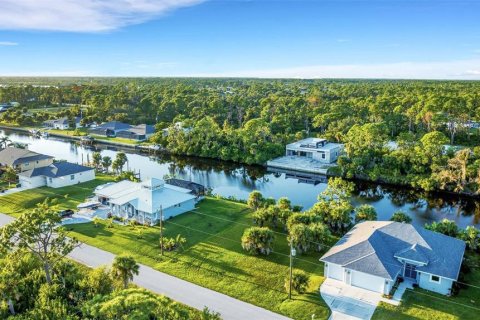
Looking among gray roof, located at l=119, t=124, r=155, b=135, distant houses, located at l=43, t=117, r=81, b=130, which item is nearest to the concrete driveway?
gray roof, located at l=119, t=124, r=155, b=135

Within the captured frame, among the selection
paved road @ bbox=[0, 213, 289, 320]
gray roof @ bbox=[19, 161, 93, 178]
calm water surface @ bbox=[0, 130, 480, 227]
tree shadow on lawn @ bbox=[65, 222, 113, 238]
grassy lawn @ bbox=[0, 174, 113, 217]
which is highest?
gray roof @ bbox=[19, 161, 93, 178]

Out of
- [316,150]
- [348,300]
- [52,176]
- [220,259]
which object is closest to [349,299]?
[348,300]

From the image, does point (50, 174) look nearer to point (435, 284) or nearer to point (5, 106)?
point (435, 284)

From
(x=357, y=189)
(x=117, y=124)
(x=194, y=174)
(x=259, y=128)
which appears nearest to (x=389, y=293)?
(x=357, y=189)

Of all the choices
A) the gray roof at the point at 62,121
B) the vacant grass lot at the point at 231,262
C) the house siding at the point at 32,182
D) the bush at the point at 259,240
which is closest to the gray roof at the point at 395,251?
the vacant grass lot at the point at 231,262

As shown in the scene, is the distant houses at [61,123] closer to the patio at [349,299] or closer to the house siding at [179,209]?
the house siding at [179,209]

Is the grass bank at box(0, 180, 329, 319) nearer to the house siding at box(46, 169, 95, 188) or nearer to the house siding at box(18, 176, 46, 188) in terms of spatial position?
the house siding at box(18, 176, 46, 188)
